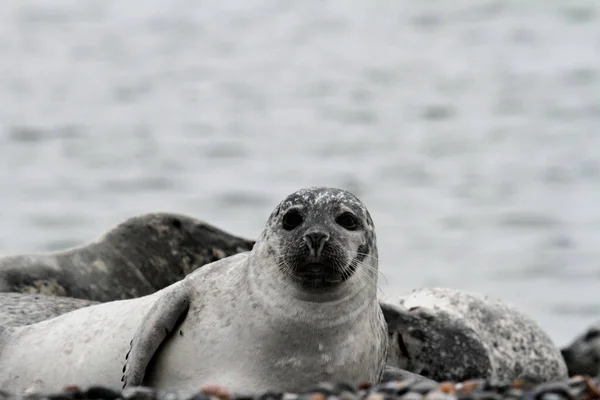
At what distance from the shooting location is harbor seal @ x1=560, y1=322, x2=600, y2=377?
1046 centimetres

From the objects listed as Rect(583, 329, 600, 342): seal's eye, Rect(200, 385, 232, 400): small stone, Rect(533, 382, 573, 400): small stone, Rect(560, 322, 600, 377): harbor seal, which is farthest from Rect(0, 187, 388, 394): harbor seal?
Rect(583, 329, 600, 342): seal's eye

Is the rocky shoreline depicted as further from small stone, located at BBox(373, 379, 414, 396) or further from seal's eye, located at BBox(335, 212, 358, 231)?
seal's eye, located at BBox(335, 212, 358, 231)

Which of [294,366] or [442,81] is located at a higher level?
[442,81]

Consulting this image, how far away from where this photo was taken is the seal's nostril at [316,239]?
707cm

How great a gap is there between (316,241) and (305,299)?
0.33 m

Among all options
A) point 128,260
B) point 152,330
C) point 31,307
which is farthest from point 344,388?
point 128,260

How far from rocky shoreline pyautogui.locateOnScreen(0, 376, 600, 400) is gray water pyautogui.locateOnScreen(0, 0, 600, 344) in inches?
230

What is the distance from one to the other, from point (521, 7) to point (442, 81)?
6822 millimetres

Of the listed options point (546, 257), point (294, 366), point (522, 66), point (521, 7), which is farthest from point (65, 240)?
point (521, 7)

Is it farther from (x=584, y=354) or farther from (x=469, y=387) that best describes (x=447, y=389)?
(x=584, y=354)

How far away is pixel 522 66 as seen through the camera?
34.1m

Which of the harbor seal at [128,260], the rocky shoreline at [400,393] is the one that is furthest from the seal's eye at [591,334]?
the rocky shoreline at [400,393]

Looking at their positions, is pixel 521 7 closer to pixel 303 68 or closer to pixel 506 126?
pixel 303 68

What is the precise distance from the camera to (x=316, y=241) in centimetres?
709
